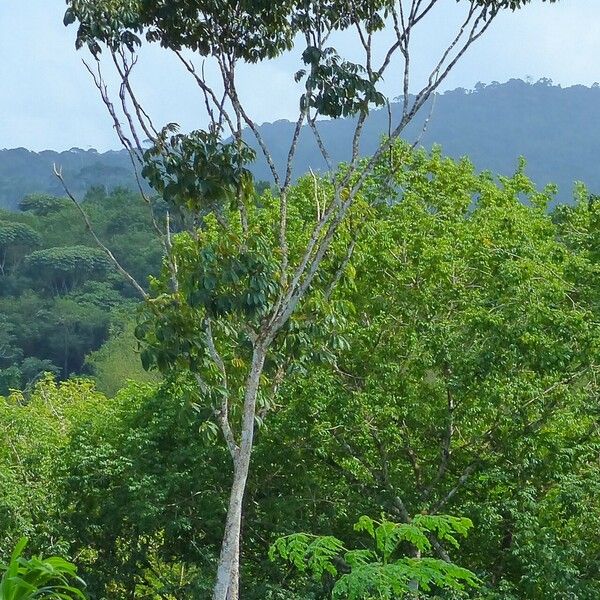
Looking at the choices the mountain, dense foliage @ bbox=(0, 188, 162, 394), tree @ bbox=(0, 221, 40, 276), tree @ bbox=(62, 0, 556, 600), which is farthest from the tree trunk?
the mountain

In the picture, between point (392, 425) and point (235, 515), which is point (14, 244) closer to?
point (392, 425)

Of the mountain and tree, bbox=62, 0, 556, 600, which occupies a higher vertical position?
tree, bbox=62, 0, 556, 600

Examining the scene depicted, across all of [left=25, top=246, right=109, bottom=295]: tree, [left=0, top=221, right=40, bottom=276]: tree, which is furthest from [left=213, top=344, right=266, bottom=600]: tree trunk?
[left=0, top=221, right=40, bottom=276]: tree

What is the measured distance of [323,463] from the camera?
15133mm

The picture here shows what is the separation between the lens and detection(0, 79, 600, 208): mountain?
15312cm

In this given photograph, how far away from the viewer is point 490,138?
172250 millimetres

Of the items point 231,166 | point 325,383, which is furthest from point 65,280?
point 231,166

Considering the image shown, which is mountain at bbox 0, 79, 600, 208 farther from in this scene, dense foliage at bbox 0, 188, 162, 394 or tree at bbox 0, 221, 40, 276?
tree at bbox 0, 221, 40, 276

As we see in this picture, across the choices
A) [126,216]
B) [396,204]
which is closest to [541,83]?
[126,216]

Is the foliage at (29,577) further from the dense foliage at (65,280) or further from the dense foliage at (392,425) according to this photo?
the dense foliage at (65,280)

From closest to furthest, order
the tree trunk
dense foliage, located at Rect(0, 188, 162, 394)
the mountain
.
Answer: the tree trunk
dense foliage, located at Rect(0, 188, 162, 394)
the mountain

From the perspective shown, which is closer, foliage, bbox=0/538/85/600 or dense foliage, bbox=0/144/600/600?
foliage, bbox=0/538/85/600

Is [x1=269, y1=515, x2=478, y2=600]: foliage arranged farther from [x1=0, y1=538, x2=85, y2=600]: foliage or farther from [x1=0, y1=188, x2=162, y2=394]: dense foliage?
[x1=0, y1=188, x2=162, y2=394]: dense foliage

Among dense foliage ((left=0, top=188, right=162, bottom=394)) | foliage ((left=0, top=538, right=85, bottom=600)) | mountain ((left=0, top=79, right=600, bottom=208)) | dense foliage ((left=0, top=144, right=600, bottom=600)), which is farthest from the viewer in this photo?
mountain ((left=0, top=79, right=600, bottom=208))
